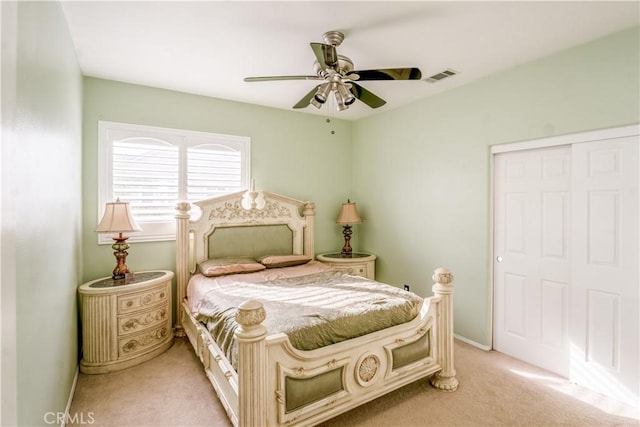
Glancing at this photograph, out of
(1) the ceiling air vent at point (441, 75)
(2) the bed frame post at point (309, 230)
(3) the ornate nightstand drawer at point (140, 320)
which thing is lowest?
(3) the ornate nightstand drawer at point (140, 320)

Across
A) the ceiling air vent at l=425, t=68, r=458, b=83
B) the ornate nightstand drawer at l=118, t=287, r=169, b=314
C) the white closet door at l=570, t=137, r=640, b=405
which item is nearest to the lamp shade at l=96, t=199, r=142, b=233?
the ornate nightstand drawer at l=118, t=287, r=169, b=314

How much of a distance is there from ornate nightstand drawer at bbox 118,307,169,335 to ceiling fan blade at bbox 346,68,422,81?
2.75 meters

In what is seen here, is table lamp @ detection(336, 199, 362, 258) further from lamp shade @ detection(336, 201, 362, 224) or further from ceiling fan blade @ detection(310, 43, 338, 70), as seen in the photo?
ceiling fan blade @ detection(310, 43, 338, 70)

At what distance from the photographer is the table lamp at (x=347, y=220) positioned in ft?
14.6

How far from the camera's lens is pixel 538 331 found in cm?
289

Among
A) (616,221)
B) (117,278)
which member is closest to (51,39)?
(117,278)

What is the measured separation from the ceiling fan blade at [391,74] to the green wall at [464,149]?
1492 millimetres

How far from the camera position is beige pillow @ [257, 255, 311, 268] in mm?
3615

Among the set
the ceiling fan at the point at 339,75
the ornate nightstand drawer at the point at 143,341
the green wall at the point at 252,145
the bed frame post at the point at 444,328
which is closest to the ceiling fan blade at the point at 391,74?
the ceiling fan at the point at 339,75

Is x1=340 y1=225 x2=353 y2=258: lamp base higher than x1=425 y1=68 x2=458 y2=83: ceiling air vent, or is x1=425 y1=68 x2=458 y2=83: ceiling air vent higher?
x1=425 y1=68 x2=458 y2=83: ceiling air vent

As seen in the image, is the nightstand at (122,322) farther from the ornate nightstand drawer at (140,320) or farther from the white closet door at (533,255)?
the white closet door at (533,255)

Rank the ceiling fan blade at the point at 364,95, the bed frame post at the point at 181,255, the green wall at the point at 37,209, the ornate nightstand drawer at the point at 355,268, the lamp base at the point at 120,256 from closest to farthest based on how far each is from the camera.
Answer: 1. the green wall at the point at 37,209
2. the ceiling fan blade at the point at 364,95
3. the lamp base at the point at 120,256
4. the bed frame post at the point at 181,255
5. the ornate nightstand drawer at the point at 355,268

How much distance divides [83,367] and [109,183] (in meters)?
1.75

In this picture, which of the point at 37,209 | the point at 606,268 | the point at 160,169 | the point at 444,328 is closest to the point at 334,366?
the point at 444,328
